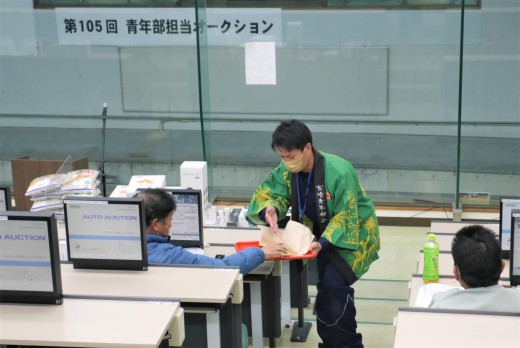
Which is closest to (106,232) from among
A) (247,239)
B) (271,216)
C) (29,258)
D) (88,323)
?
(29,258)

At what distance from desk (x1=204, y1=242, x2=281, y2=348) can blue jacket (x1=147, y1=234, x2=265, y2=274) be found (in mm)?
326

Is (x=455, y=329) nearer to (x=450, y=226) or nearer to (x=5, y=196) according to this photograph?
(x=450, y=226)

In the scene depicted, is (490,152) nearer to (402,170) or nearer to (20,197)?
(402,170)

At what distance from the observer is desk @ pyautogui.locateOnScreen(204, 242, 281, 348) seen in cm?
425

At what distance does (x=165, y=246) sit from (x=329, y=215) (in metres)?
0.91

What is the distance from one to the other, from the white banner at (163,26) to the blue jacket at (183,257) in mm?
3784

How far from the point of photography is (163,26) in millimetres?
7422

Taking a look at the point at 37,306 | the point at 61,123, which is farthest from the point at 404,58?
the point at 37,306

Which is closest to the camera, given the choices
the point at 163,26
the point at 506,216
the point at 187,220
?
the point at 506,216

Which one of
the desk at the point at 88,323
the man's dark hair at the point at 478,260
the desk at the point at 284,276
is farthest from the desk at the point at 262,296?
the man's dark hair at the point at 478,260

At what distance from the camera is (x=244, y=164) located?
25.4 ft

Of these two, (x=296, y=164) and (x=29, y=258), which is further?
(x=296, y=164)

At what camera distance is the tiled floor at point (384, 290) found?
481cm

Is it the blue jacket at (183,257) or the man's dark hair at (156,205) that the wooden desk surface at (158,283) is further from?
the man's dark hair at (156,205)
